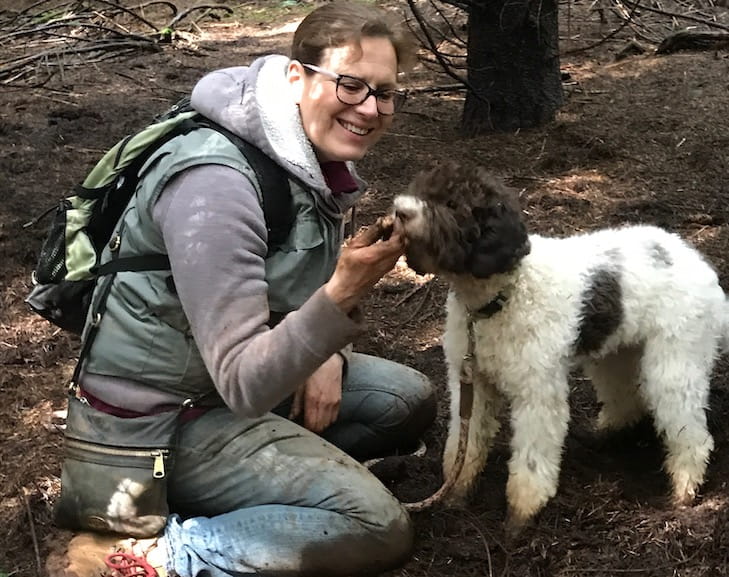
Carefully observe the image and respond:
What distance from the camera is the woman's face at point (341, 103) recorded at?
2965 mm

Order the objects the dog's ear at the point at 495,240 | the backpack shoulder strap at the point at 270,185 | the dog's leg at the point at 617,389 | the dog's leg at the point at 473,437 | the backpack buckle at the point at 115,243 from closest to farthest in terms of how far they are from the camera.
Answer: the backpack shoulder strap at the point at 270,185 → the backpack buckle at the point at 115,243 → the dog's ear at the point at 495,240 → the dog's leg at the point at 473,437 → the dog's leg at the point at 617,389

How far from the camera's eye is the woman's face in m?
2.96

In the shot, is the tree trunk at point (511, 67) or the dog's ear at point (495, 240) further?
the tree trunk at point (511, 67)

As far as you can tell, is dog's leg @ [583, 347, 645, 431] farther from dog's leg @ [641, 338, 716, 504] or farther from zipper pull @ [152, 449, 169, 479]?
zipper pull @ [152, 449, 169, 479]

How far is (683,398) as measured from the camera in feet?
12.0

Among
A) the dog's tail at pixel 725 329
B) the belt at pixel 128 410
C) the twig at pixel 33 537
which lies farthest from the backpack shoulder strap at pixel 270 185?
the dog's tail at pixel 725 329

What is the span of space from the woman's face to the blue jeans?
1.05 metres

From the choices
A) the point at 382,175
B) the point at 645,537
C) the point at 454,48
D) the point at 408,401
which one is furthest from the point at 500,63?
the point at 645,537

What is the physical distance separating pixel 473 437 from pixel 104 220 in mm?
1722

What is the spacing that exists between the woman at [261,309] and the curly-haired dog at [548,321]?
16.2 inches

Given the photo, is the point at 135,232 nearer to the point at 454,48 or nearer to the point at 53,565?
the point at 53,565

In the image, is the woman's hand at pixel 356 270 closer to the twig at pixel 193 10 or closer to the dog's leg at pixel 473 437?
the dog's leg at pixel 473 437

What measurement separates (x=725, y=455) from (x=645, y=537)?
75 cm

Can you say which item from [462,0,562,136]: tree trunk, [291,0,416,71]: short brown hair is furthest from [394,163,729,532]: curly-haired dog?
[462,0,562,136]: tree trunk
